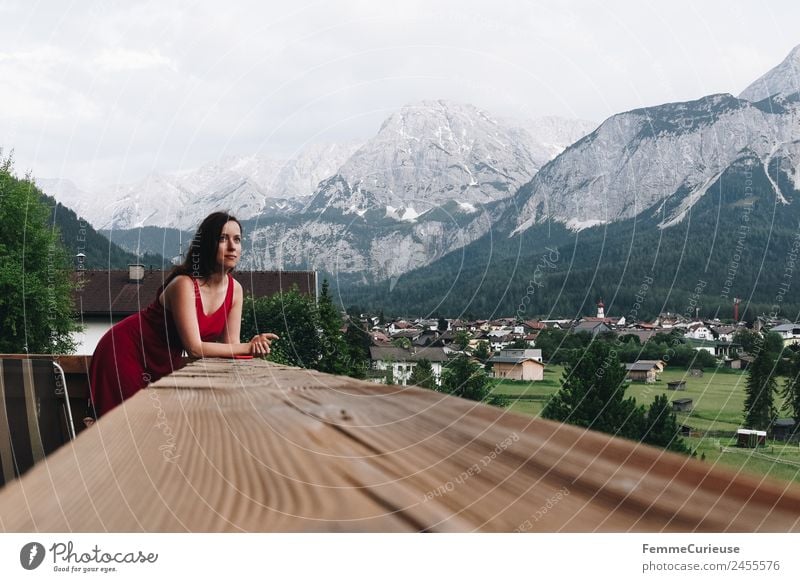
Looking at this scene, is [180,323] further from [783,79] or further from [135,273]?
[783,79]

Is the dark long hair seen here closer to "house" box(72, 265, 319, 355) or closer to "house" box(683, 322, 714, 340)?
"house" box(72, 265, 319, 355)

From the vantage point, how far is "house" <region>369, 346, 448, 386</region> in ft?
7.94

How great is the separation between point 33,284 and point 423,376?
2.51 m

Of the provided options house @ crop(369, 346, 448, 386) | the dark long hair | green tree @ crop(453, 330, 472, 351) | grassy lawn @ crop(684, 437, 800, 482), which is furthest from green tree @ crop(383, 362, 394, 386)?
grassy lawn @ crop(684, 437, 800, 482)

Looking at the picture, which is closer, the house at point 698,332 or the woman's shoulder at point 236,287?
the woman's shoulder at point 236,287

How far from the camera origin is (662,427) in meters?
2.19

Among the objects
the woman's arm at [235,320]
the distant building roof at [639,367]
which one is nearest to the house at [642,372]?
the distant building roof at [639,367]

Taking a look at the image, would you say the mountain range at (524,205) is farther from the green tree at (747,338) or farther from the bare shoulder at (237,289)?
the bare shoulder at (237,289)

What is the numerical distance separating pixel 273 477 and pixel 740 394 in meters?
1.62

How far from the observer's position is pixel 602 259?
7.49ft

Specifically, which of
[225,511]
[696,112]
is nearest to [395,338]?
[225,511]

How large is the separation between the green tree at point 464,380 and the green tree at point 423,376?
0.04 m

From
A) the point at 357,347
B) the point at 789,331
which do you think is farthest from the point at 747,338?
the point at 357,347

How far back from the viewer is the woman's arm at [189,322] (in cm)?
207
